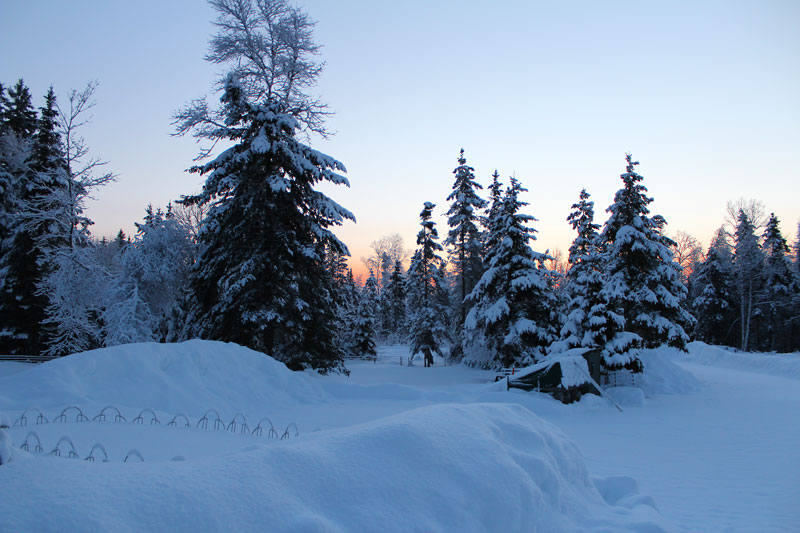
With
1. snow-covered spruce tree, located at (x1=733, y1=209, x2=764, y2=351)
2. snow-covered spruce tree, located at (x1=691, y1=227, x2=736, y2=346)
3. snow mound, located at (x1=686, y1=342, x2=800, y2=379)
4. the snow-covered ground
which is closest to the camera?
the snow-covered ground

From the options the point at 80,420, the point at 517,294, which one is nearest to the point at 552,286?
the point at 517,294

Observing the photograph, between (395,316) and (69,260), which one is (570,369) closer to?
(69,260)

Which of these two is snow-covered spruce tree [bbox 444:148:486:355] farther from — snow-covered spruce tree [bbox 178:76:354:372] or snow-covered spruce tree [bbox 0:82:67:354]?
snow-covered spruce tree [bbox 0:82:67:354]

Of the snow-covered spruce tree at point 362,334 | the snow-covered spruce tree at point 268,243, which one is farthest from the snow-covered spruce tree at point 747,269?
the snow-covered spruce tree at point 268,243

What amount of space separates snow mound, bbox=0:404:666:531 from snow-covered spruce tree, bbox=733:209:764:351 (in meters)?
45.0

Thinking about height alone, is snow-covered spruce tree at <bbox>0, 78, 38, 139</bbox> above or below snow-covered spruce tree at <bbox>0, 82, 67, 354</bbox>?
above

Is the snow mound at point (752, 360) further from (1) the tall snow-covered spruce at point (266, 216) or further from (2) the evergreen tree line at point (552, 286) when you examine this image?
(1) the tall snow-covered spruce at point (266, 216)

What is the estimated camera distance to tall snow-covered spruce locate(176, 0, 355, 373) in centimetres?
1742

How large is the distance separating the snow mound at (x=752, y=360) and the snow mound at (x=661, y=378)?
29.4ft

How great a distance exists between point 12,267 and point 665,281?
32672 mm

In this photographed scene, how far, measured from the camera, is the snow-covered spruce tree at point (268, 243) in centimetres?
1733

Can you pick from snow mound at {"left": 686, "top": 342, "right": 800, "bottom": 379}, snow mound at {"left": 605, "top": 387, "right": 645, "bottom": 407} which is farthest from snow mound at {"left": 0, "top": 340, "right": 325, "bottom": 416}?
snow mound at {"left": 686, "top": 342, "right": 800, "bottom": 379}

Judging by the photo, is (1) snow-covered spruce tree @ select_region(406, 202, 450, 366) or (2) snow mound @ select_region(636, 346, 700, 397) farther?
(1) snow-covered spruce tree @ select_region(406, 202, 450, 366)

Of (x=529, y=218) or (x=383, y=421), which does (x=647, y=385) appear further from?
(x=383, y=421)
